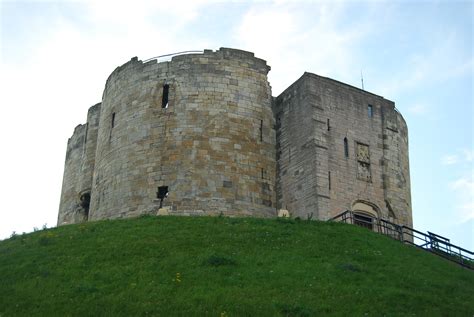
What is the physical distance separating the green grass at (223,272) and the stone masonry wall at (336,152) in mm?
3666

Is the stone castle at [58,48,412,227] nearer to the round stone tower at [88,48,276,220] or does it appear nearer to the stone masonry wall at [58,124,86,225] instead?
the round stone tower at [88,48,276,220]

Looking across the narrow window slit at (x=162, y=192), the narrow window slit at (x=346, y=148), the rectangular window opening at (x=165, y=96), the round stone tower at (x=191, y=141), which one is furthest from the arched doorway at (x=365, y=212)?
the rectangular window opening at (x=165, y=96)

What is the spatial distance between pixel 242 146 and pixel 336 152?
3.72m

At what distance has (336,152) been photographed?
1025 inches

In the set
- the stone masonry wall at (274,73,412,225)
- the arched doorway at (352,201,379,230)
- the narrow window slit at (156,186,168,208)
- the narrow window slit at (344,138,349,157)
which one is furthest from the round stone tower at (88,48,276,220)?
the arched doorway at (352,201,379,230)

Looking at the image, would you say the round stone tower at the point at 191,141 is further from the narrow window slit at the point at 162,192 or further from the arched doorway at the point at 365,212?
the arched doorway at the point at 365,212

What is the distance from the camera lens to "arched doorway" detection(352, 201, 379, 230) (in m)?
25.9

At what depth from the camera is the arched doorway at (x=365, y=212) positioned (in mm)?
25905

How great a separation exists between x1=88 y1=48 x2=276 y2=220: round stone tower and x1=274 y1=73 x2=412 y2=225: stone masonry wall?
3.59ft

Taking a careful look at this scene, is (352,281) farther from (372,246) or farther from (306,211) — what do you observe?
(306,211)

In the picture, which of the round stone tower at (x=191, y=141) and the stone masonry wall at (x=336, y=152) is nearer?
the stone masonry wall at (x=336, y=152)

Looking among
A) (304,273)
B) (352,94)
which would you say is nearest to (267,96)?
(352,94)

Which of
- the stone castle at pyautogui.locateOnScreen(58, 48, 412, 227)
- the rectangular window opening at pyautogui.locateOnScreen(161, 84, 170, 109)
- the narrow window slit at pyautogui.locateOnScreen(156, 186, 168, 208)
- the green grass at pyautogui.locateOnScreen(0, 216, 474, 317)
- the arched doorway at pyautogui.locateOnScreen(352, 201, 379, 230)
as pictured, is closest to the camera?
the green grass at pyautogui.locateOnScreen(0, 216, 474, 317)

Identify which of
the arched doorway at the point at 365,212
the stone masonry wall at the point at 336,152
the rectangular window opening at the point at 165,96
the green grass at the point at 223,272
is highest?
the rectangular window opening at the point at 165,96
